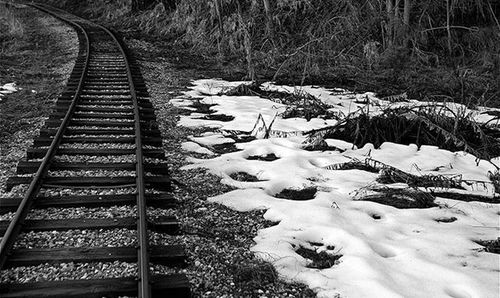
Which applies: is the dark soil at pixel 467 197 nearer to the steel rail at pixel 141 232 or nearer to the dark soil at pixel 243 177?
the dark soil at pixel 243 177

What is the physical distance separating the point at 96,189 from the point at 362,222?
2.93m

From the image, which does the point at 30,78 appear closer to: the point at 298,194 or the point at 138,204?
the point at 138,204

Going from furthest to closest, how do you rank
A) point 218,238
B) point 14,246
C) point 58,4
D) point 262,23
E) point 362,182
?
point 58,4 → point 262,23 → point 362,182 → point 218,238 → point 14,246

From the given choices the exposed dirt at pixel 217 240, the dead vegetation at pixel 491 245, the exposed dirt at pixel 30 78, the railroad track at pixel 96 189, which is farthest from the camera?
the exposed dirt at pixel 30 78

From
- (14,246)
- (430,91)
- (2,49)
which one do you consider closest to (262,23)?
(430,91)

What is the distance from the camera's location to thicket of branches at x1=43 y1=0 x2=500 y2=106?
11.3m

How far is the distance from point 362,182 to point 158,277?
307 centimetres

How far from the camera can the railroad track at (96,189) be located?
3297 millimetres

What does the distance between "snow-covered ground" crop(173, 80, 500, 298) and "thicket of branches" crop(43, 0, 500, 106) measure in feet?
13.1

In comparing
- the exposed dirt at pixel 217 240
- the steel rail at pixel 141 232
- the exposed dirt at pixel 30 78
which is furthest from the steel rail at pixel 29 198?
the exposed dirt at pixel 217 240

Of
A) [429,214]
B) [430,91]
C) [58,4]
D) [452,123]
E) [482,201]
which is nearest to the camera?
[429,214]

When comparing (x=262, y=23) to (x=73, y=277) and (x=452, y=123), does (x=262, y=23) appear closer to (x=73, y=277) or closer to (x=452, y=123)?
(x=452, y=123)

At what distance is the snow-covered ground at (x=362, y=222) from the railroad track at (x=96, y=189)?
2.67 feet

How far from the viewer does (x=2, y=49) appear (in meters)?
15.7
